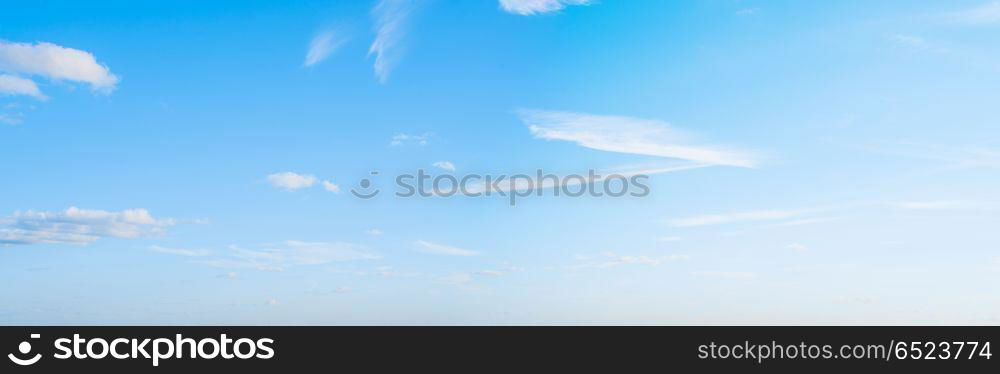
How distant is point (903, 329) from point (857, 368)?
16.5 feet

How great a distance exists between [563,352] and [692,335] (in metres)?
8.83

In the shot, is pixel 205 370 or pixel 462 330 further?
pixel 462 330

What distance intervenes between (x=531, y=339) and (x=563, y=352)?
237 cm

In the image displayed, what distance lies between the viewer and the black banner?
208 ft

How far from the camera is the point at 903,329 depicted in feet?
216

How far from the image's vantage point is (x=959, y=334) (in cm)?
6531

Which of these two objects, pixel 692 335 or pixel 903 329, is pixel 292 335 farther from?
pixel 903 329

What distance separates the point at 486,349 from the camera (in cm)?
6588

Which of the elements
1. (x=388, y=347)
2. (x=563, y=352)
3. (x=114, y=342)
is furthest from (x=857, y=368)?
(x=114, y=342)

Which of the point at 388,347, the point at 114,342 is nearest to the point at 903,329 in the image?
the point at 388,347

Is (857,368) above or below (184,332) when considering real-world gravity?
below

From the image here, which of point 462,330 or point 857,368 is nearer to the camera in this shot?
point 857,368

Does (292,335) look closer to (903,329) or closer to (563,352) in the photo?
(563,352)

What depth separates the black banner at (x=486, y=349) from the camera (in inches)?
2498
